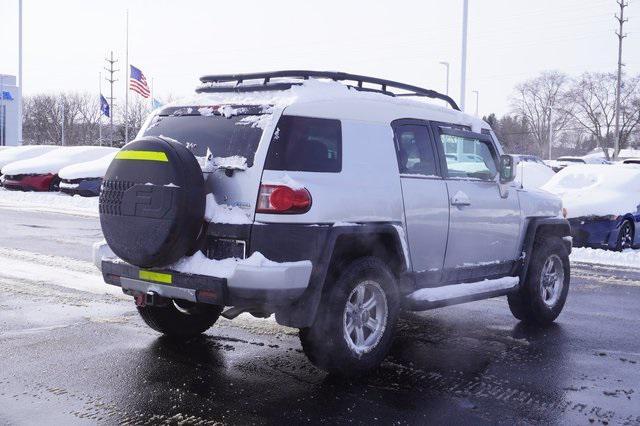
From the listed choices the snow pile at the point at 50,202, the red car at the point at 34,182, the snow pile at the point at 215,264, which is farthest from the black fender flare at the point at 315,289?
the red car at the point at 34,182

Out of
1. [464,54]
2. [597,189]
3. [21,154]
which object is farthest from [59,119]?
[597,189]

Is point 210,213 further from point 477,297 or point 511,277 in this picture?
point 511,277

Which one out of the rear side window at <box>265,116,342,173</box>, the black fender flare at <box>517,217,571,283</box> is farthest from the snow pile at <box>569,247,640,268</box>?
the rear side window at <box>265,116,342,173</box>

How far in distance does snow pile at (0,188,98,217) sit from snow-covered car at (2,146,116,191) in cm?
57

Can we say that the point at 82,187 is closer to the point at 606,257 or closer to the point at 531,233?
the point at 606,257

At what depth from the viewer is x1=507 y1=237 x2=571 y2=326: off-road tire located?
7.43 meters

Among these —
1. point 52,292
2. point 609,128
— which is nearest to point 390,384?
point 52,292

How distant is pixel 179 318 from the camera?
6.49 meters

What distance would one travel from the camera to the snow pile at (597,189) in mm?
13781

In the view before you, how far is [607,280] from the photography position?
10.5 metres

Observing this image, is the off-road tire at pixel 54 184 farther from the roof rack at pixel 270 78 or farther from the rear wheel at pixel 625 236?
the roof rack at pixel 270 78

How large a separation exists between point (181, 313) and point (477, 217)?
2.67 metres

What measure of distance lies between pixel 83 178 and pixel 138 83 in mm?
21488

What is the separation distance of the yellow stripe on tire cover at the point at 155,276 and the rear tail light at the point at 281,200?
2.66 ft
